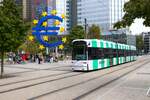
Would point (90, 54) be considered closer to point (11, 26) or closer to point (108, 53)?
point (108, 53)

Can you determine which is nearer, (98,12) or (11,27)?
(11,27)

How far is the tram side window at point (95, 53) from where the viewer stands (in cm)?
3537

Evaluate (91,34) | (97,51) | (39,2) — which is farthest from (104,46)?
(39,2)

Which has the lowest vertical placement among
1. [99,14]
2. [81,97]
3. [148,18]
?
[81,97]

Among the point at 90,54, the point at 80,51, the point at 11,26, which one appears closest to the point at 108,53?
the point at 90,54

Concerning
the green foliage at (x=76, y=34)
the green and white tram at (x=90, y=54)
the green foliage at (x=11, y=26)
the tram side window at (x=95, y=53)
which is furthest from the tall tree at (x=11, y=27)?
the green foliage at (x=76, y=34)

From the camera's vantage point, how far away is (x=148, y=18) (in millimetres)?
19828

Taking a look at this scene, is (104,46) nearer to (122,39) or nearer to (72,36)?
(72,36)

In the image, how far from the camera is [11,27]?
91.1 ft

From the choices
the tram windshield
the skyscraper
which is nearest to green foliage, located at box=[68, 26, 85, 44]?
the skyscraper

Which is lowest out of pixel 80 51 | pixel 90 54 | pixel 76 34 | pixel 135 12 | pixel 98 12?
pixel 90 54

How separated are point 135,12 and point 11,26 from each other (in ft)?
37.5

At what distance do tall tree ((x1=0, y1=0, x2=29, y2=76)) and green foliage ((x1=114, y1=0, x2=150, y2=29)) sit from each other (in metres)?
10.2

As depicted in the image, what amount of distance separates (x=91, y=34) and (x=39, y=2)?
16713 mm
